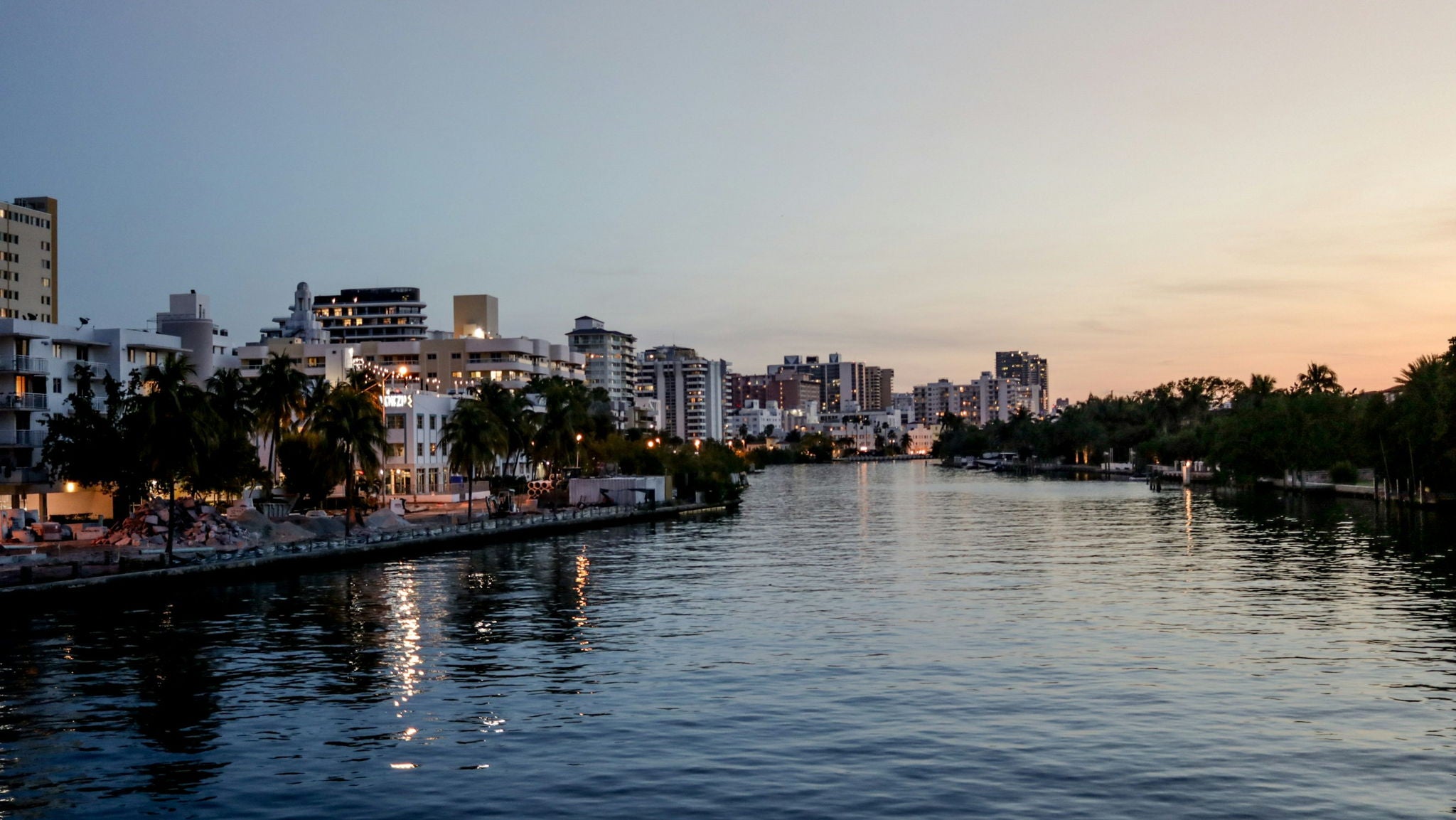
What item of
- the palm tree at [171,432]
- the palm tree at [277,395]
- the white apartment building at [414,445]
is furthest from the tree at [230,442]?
the white apartment building at [414,445]

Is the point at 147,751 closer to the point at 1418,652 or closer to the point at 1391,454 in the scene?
the point at 1418,652

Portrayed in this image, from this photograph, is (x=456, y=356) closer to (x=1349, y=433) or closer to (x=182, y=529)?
(x=182, y=529)

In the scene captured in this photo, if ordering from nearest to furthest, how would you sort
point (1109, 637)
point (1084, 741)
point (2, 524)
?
point (1084, 741) < point (1109, 637) < point (2, 524)

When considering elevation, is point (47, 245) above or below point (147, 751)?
above

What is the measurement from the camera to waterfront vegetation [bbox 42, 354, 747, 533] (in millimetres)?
71375

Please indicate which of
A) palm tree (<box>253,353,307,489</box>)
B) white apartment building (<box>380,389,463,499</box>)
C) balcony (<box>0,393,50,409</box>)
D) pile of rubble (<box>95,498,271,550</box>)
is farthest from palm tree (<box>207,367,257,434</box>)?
white apartment building (<box>380,389,463,499</box>)

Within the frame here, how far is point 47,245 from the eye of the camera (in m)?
197

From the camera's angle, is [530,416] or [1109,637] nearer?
[1109,637]

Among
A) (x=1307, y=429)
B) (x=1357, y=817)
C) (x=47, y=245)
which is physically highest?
(x=47, y=245)

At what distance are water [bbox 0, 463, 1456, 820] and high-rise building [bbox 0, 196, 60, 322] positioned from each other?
150 metres

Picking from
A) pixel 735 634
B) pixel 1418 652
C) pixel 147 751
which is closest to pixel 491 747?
pixel 147 751

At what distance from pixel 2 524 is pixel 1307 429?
432 feet

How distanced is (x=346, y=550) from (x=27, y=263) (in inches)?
5756

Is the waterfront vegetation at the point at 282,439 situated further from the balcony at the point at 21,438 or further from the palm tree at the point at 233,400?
the balcony at the point at 21,438
